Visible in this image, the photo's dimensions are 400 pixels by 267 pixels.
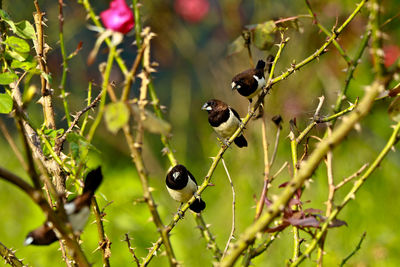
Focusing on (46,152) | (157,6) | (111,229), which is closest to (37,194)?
(46,152)

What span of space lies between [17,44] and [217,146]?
286cm

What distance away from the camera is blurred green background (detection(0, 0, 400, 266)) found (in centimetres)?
296

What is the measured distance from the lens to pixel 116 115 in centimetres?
69

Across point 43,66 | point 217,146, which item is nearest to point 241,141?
point 43,66

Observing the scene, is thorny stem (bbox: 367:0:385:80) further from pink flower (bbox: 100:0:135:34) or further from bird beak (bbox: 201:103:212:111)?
bird beak (bbox: 201:103:212:111)

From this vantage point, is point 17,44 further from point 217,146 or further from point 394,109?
point 217,146

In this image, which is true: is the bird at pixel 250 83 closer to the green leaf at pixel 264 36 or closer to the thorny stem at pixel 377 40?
the green leaf at pixel 264 36

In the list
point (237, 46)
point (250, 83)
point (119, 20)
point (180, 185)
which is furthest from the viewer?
point (180, 185)

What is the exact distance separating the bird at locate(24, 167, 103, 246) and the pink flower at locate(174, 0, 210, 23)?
304 cm

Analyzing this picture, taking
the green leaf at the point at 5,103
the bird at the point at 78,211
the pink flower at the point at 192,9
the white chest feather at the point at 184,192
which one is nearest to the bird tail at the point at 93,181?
the bird at the point at 78,211

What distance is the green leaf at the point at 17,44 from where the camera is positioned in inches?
40.6

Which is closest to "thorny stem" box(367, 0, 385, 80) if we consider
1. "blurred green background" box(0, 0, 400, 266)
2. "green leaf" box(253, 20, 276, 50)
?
"green leaf" box(253, 20, 276, 50)

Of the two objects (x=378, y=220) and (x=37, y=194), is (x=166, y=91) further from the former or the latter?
(x=37, y=194)

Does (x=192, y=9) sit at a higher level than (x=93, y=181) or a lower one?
higher
